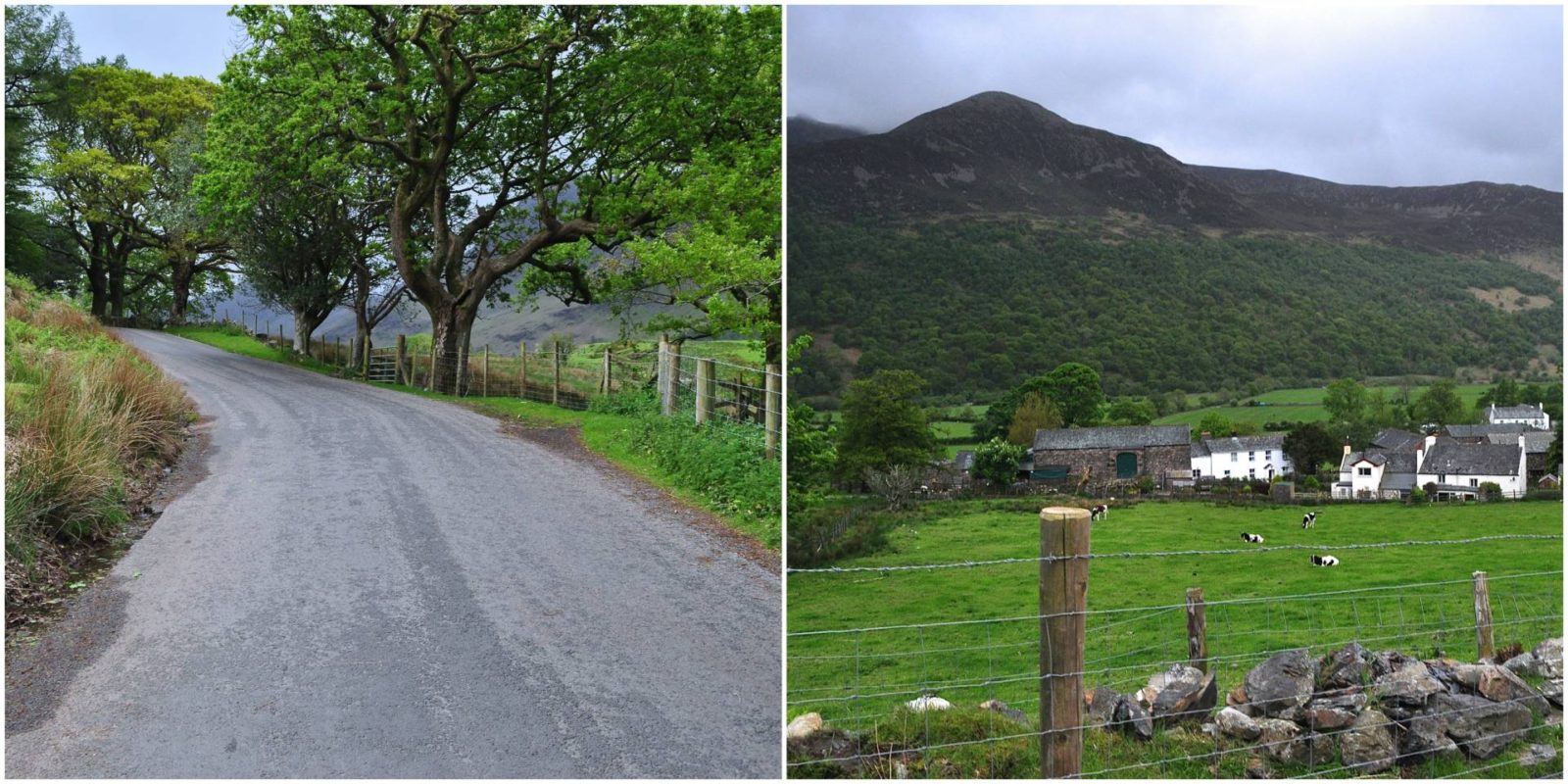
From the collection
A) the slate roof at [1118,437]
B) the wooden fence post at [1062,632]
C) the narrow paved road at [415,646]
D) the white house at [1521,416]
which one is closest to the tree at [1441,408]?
the white house at [1521,416]

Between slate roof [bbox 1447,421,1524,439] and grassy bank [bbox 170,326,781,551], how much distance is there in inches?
122

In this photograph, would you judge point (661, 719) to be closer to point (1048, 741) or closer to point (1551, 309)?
point (1048, 741)

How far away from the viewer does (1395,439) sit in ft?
12.6

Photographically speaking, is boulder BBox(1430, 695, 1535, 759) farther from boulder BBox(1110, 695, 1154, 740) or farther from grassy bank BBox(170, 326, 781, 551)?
grassy bank BBox(170, 326, 781, 551)

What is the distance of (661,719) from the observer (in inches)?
119

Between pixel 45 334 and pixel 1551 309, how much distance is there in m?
8.05

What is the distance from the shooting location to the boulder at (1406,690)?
10.7 ft

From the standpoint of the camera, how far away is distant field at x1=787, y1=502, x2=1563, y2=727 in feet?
10.8

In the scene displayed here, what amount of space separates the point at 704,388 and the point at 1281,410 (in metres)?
5.48

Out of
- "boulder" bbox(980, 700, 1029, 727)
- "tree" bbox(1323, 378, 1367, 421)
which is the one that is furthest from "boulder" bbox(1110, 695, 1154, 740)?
"tree" bbox(1323, 378, 1367, 421)

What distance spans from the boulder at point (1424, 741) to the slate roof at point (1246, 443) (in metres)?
1.06

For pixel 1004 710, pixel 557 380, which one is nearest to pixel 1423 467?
pixel 1004 710

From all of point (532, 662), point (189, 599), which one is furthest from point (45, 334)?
point (532, 662)

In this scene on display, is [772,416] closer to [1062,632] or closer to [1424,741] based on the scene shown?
[1424,741]
